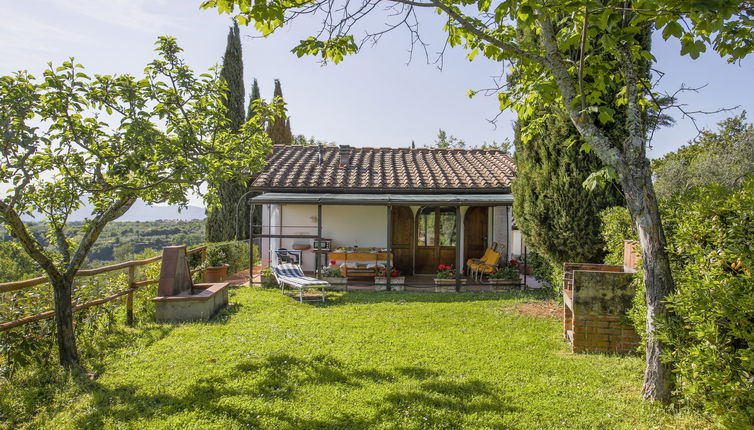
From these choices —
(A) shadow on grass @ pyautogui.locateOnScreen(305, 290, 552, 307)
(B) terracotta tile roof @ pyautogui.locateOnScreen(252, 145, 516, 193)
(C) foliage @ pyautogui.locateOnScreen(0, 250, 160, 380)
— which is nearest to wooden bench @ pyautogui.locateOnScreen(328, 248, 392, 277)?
(A) shadow on grass @ pyautogui.locateOnScreen(305, 290, 552, 307)

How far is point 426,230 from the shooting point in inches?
547

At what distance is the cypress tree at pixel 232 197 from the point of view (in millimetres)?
19594

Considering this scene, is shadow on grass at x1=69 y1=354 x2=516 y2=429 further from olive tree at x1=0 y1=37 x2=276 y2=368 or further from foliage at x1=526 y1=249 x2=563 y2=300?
foliage at x1=526 y1=249 x2=563 y2=300

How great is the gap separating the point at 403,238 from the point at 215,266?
608 cm

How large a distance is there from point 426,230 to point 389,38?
967cm

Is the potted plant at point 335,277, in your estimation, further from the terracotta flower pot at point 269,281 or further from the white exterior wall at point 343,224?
the white exterior wall at point 343,224

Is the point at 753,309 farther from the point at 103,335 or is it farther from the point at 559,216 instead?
the point at 103,335

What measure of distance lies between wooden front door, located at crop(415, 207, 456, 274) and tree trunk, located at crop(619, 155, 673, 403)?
9.82 metres

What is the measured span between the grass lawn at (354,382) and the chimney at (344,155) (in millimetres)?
8875

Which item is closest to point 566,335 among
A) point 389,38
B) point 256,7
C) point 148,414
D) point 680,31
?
point 680,31

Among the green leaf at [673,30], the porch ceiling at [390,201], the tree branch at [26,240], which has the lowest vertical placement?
the tree branch at [26,240]

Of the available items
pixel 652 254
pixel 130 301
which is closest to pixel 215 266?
pixel 130 301

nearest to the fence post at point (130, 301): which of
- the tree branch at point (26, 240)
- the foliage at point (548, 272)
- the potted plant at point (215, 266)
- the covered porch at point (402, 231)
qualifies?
the tree branch at point (26, 240)

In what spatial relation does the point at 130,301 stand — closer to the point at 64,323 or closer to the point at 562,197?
the point at 64,323
